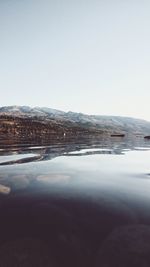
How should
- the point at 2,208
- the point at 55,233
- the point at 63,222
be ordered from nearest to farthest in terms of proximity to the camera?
the point at 55,233 → the point at 63,222 → the point at 2,208

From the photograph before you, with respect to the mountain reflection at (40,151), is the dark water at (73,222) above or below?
below

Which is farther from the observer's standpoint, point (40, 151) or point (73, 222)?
point (40, 151)

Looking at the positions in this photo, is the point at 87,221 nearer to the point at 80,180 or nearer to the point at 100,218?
the point at 100,218

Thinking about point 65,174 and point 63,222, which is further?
point 65,174

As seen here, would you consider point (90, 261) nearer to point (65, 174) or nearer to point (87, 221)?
point (87, 221)

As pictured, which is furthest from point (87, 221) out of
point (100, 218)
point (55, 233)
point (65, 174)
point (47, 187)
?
point (65, 174)

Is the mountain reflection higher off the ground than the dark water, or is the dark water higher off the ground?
the mountain reflection

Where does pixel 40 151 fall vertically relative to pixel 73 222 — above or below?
above

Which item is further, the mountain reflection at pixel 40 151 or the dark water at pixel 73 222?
the mountain reflection at pixel 40 151

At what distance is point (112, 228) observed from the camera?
881 cm

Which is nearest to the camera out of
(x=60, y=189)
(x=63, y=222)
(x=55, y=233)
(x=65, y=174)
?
(x=55, y=233)

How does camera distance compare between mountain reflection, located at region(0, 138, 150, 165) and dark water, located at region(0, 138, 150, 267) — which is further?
mountain reflection, located at region(0, 138, 150, 165)

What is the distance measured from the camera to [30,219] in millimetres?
9242

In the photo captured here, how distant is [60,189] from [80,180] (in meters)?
2.50
